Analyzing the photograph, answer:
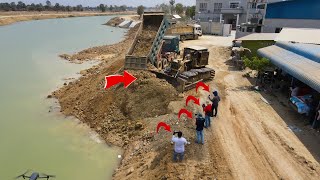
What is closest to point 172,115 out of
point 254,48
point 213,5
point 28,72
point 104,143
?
point 104,143

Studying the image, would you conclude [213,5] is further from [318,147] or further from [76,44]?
[318,147]

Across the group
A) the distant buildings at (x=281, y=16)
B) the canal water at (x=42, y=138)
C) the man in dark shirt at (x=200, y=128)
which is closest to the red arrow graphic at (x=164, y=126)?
the man in dark shirt at (x=200, y=128)

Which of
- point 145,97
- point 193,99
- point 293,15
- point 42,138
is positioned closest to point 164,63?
point 145,97

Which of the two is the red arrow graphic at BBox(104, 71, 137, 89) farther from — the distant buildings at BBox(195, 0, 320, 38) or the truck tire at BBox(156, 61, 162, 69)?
the distant buildings at BBox(195, 0, 320, 38)

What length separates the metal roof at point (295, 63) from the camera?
1416 cm

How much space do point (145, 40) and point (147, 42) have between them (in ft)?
1.10

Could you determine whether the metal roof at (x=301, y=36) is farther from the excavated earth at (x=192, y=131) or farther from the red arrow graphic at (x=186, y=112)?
the red arrow graphic at (x=186, y=112)

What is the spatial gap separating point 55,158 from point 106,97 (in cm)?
580

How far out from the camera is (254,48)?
90.3 feet

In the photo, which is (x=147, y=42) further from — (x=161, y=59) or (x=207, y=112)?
(x=207, y=112)

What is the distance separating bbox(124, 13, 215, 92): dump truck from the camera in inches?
775

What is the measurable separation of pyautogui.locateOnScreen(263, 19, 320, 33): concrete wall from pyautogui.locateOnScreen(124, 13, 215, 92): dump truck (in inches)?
709

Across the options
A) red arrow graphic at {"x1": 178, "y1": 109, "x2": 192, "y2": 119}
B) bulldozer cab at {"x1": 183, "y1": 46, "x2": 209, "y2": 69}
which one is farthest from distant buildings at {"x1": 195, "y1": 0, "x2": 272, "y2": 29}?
red arrow graphic at {"x1": 178, "y1": 109, "x2": 192, "y2": 119}

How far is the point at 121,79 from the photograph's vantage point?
1991 cm
